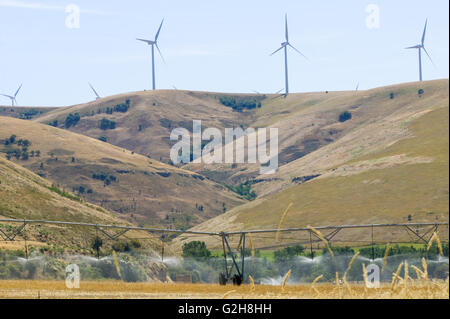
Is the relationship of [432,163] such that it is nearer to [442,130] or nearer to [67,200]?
[442,130]

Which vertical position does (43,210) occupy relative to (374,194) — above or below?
above

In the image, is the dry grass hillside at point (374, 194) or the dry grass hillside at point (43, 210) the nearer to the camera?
the dry grass hillside at point (43, 210)

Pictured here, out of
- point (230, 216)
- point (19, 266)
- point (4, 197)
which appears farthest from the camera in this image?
point (230, 216)

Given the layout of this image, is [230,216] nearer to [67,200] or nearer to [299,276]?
[67,200]

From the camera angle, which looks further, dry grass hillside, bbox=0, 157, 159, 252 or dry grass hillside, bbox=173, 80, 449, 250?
dry grass hillside, bbox=173, 80, 449, 250

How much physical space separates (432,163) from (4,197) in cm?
9839

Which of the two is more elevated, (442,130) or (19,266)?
(442,130)

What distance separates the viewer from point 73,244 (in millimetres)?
92125

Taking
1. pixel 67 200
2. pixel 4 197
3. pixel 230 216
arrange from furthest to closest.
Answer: pixel 230 216
pixel 67 200
pixel 4 197

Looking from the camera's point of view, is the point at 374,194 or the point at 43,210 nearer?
the point at 43,210

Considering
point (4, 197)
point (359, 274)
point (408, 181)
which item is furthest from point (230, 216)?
point (359, 274)

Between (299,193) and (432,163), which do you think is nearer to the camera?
(432,163)
